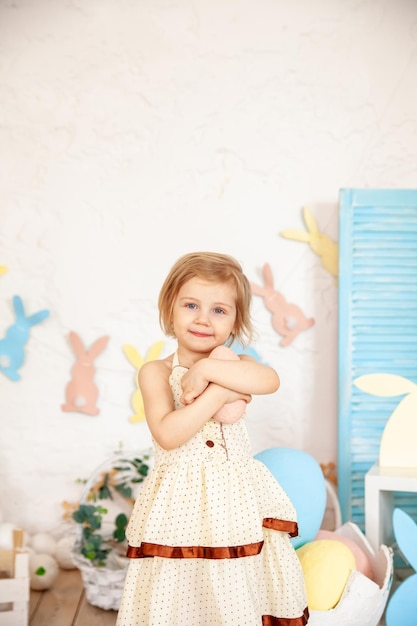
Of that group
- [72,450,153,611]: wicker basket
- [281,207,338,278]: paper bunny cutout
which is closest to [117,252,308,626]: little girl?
[72,450,153,611]: wicker basket

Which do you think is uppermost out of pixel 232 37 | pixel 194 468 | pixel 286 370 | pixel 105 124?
pixel 232 37

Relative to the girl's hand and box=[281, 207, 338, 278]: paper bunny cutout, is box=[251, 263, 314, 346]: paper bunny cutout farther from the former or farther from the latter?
the girl's hand

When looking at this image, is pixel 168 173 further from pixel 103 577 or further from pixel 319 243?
pixel 103 577

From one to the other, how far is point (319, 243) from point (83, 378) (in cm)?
96

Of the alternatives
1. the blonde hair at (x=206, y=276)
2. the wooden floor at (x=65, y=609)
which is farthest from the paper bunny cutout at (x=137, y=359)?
the blonde hair at (x=206, y=276)

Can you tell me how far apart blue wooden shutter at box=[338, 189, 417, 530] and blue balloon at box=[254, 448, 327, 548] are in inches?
22.8

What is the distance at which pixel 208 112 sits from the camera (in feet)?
9.16

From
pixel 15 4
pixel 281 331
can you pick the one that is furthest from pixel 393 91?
pixel 15 4

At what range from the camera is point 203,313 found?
1669 mm

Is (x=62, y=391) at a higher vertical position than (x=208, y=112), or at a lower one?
lower

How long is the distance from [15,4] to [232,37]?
79cm

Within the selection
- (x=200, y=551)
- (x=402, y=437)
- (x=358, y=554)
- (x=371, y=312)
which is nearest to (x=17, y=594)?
(x=200, y=551)

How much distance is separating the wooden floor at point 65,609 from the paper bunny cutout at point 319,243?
1.34m

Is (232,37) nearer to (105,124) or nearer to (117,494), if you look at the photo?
(105,124)
